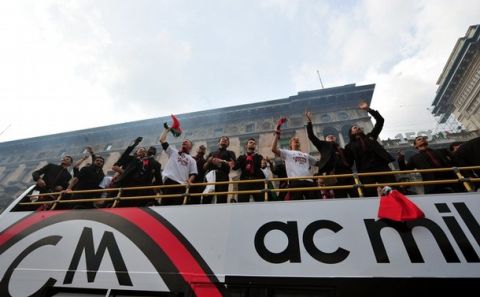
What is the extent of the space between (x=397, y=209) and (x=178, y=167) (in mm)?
3447

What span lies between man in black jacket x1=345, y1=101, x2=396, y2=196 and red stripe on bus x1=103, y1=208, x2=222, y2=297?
7.92 ft

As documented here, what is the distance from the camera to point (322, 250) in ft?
8.02

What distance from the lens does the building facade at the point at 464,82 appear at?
2362 cm

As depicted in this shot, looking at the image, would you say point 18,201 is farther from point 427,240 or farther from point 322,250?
point 427,240

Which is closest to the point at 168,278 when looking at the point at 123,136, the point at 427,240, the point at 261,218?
the point at 261,218

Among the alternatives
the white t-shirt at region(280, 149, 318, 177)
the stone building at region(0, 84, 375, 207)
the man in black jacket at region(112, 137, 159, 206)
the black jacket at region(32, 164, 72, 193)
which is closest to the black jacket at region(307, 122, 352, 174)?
the white t-shirt at region(280, 149, 318, 177)

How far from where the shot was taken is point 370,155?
3.72m

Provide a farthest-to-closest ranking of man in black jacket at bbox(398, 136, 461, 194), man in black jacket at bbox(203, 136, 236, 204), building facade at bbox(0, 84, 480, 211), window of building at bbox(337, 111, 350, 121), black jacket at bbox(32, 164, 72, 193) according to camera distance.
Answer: window of building at bbox(337, 111, 350, 121), building facade at bbox(0, 84, 480, 211), black jacket at bbox(32, 164, 72, 193), man in black jacket at bbox(203, 136, 236, 204), man in black jacket at bbox(398, 136, 461, 194)

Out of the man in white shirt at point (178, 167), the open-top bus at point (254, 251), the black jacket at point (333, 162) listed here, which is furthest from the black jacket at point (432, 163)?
the man in white shirt at point (178, 167)

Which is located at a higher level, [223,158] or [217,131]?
[217,131]

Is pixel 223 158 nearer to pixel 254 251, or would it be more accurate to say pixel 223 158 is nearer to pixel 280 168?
pixel 280 168

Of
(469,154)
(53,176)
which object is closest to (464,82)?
(469,154)

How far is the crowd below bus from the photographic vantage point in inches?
137

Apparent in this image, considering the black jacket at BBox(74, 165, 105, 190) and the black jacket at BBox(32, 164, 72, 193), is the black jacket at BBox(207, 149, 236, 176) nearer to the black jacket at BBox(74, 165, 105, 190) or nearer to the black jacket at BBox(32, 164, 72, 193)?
the black jacket at BBox(74, 165, 105, 190)
